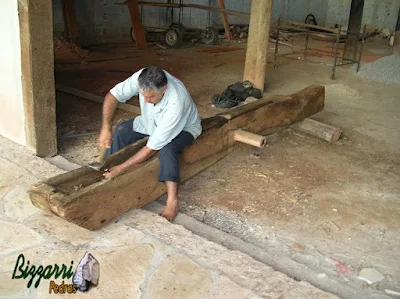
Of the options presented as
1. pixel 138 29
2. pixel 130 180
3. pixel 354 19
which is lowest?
pixel 130 180

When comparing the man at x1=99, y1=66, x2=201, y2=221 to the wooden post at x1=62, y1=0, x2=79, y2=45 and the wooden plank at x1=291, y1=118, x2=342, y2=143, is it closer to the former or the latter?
the wooden plank at x1=291, y1=118, x2=342, y2=143

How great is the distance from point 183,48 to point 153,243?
8.96 metres

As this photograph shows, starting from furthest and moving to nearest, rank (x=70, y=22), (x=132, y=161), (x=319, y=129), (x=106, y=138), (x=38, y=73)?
(x=70, y=22) < (x=319, y=129) < (x=38, y=73) < (x=106, y=138) < (x=132, y=161)

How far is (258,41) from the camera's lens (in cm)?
694

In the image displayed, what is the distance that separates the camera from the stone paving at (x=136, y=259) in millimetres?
2641

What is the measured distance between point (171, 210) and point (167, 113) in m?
0.78

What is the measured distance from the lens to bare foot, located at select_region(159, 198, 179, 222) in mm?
3521

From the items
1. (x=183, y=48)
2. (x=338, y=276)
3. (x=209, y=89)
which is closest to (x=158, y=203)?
(x=338, y=276)

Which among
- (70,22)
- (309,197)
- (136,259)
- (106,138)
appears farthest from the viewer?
(70,22)

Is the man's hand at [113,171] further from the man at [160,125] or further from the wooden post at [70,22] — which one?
the wooden post at [70,22]

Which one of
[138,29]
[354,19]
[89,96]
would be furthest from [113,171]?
[354,19]

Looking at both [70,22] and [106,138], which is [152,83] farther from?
[70,22]

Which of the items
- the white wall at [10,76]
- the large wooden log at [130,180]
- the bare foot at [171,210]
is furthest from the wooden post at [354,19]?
the white wall at [10,76]

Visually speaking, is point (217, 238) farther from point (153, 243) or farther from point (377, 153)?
point (377, 153)
